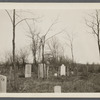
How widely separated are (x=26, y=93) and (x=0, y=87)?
0.16 meters

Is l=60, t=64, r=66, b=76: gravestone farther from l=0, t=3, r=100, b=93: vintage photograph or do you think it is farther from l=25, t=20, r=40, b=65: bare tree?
l=25, t=20, r=40, b=65: bare tree

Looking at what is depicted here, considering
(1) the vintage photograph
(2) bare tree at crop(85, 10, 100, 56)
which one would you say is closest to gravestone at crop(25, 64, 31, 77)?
(1) the vintage photograph

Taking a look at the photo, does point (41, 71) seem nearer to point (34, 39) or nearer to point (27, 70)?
point (27, 70)

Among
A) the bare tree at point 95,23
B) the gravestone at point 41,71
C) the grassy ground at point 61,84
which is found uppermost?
the bare tree at point 95,23

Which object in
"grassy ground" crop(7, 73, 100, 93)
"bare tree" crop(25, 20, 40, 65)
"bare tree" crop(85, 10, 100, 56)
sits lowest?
"grassy ground" crop(7, 73, 100, 93)

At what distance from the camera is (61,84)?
1248 millimetres

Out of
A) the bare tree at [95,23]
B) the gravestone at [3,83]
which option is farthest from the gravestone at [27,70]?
the bare tree at [95,23]

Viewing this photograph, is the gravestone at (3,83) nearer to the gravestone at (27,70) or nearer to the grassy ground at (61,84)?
the grassy ground at (61,84)

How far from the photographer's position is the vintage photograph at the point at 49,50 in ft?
4.10

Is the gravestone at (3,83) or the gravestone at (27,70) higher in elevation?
the gravestone at (27,70)

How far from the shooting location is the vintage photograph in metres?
1.25

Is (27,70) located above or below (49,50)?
below

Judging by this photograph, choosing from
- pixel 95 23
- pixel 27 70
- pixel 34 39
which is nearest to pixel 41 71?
pixel 27 70

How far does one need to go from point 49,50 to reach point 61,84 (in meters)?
0.22
